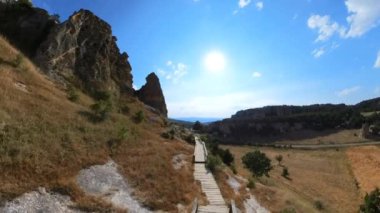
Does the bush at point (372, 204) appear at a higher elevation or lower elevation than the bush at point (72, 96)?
lower

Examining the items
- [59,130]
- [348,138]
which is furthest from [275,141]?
[59,130]

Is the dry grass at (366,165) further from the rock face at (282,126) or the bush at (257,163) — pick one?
the rock face at (282,126)

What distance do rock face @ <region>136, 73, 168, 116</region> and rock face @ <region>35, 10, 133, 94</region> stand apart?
9436mm

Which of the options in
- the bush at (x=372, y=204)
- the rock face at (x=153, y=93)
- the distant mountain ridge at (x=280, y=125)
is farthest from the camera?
the distant mountain ridge at (x=280, y=125)

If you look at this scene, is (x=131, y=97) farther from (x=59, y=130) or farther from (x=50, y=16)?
(x=59, y=130)

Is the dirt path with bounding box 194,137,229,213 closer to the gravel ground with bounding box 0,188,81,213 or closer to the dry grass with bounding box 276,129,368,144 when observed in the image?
the gravel ground with bounding box 0,188,81,213

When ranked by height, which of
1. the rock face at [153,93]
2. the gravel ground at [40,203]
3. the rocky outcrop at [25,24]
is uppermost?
the rocky outcrop at [25,24]

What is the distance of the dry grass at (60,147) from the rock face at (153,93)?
31.8m

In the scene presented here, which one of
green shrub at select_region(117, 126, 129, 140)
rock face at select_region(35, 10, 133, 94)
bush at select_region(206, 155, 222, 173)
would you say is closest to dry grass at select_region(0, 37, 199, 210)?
green shrub at select_region(117, 126, 129, 140)

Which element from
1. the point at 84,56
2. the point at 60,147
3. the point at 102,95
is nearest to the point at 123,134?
the point at 60,147

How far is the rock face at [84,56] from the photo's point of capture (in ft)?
160

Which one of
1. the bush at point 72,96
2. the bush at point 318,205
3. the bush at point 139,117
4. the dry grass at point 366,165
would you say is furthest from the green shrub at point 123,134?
the dry grass at point 366,165

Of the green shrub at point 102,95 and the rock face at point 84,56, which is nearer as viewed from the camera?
the rock face at point 84,56

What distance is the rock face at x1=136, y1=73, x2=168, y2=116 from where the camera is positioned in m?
75.9
